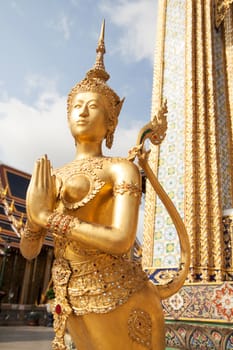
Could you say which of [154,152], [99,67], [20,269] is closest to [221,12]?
[154,152]

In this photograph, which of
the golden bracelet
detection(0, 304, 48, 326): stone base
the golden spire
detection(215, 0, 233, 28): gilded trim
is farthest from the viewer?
detection(0, 304, 48, 326): stone base

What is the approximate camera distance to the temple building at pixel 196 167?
2279 millimetres

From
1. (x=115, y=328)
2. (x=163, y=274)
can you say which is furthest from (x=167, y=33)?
(x=115, y=328)

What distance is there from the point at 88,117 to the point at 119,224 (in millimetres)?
441

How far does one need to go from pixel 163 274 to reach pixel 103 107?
1829 mm

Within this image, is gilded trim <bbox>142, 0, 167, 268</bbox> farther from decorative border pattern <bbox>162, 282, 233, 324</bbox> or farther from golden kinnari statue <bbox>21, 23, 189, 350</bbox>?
golden kinnari statue <bbox>21, 23, 189, 350</bbox>

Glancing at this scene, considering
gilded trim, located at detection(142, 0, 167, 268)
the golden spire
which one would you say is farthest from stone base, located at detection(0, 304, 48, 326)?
the golden spire

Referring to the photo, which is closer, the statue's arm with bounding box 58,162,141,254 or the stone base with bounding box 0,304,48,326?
the statue's arm with bounding box 58,162,141,254

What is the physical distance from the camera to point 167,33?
144 inches

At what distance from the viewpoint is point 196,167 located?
288cm

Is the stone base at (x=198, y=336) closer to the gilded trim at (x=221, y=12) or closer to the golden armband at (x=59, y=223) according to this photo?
the golden armband at (x=59, y=223)

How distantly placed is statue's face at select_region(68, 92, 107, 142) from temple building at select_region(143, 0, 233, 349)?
139 centimetres

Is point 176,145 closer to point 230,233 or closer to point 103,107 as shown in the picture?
point 230,233

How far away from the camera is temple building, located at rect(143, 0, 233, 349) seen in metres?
2.28
